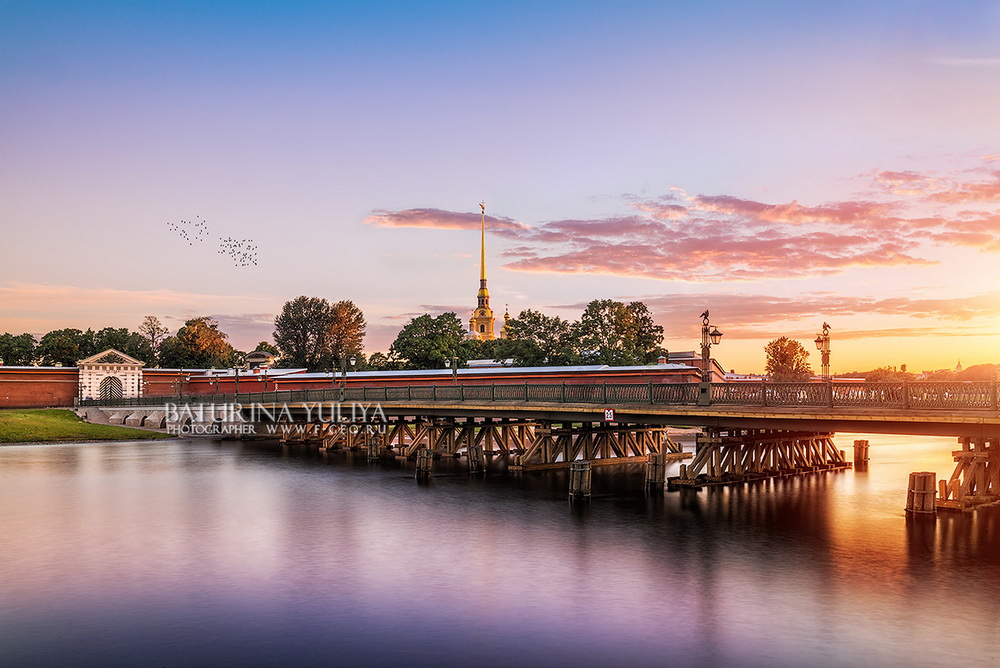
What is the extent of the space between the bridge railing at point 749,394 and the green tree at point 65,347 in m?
87.9

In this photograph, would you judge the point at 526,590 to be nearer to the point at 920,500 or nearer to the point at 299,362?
the point at 920,500

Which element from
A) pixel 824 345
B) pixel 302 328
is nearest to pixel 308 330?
pixel 302 328

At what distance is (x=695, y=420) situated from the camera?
3316 cm

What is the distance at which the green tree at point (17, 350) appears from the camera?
12812 centimetres

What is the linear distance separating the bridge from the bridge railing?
41mm

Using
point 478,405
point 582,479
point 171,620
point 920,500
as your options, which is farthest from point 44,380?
point 920,500

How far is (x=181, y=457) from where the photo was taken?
190ft

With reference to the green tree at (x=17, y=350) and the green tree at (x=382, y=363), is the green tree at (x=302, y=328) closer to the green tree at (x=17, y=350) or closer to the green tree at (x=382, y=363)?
the green tree at (x=382, y=363)

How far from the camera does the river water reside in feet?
56.3

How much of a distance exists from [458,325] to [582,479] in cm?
8211

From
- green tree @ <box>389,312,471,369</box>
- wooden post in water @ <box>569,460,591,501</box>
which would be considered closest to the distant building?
green tree @ <box>389,312,471,369</box>

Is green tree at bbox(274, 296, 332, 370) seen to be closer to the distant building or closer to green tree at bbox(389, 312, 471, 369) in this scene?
green tree at bbox(389, 312, 471, 369)

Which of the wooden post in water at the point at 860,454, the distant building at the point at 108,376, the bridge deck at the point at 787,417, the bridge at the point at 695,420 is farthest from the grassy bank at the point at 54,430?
the wooden post in water at the point at 860,454

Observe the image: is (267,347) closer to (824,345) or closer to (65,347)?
(65,347)
